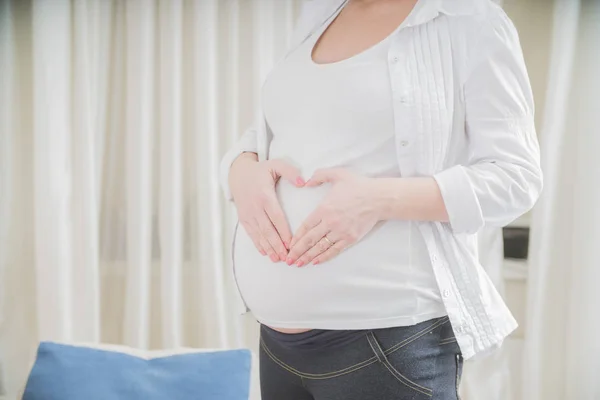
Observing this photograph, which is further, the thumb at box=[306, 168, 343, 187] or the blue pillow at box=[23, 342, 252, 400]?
→ the blue pillow at box=[23, 342, 252, 400]

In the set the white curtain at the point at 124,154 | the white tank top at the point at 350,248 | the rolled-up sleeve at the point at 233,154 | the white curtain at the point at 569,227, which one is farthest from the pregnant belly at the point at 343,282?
the white curtain at the point at 569,227

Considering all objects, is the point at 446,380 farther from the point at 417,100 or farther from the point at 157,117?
the point at 157,117

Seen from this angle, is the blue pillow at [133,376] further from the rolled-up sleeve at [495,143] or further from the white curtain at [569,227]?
the white curtain at [569,227]

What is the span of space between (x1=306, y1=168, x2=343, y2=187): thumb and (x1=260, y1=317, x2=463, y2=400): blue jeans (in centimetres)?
23

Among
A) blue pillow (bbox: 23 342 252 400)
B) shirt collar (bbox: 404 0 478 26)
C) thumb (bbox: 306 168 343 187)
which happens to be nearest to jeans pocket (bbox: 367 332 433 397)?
thumb (bbox: 306 168 343 187)

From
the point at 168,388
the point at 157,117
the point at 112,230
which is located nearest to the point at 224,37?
the point at 157,117

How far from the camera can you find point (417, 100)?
0.76 metres

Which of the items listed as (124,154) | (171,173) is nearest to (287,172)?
(171,173)

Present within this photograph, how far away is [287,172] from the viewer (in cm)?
83

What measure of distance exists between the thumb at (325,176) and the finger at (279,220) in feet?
0.23

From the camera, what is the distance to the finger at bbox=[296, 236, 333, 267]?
754 millimetres

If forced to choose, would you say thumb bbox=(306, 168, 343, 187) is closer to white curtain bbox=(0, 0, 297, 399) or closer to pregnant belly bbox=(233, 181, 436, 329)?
pregnant belly bbox=(233, 181, 436, 329)

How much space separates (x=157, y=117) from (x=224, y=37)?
342mm

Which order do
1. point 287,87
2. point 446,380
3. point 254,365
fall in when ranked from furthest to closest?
point 254,365, point 287,87, point 446,380
